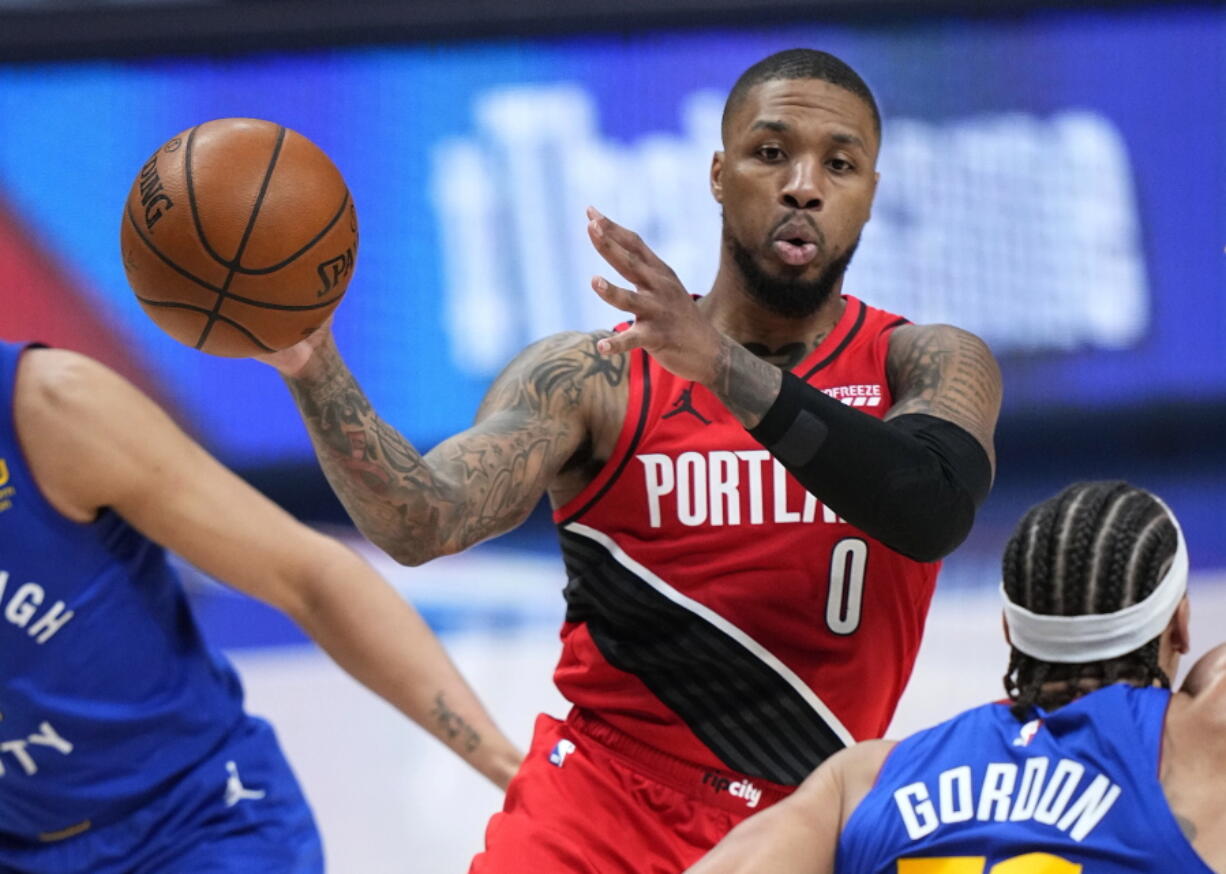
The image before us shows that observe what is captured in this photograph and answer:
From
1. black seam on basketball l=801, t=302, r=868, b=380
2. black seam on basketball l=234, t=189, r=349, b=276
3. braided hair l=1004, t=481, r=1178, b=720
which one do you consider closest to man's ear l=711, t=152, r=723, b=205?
black seam on basketball l=801, t=302, r=868, b=380

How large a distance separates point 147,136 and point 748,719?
549 cm

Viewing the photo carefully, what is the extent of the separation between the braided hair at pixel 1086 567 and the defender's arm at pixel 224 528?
4.76 ft

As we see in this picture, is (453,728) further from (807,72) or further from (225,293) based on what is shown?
(807,72)

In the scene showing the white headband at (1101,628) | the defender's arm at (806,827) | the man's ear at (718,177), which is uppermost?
the man's ear at (718,177)

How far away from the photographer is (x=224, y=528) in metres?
3.44

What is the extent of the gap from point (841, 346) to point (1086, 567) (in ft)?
3.70

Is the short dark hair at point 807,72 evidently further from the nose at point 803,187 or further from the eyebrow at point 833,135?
the nose at point 803,187

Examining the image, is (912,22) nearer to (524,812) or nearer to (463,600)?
(463,600)

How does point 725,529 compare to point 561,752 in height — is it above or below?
above

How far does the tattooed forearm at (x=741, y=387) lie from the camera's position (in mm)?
2807

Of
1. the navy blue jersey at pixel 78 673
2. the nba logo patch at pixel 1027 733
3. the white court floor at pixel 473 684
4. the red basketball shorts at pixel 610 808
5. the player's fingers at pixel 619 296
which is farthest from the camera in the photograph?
the white court floor at pixel 473 684

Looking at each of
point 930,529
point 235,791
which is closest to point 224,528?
point 235,791

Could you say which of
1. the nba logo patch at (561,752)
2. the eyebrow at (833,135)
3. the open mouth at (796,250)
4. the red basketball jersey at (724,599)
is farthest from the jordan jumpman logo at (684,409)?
the nba logo patch at (561,752)

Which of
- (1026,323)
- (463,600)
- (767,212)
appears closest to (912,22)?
(1026,323)
